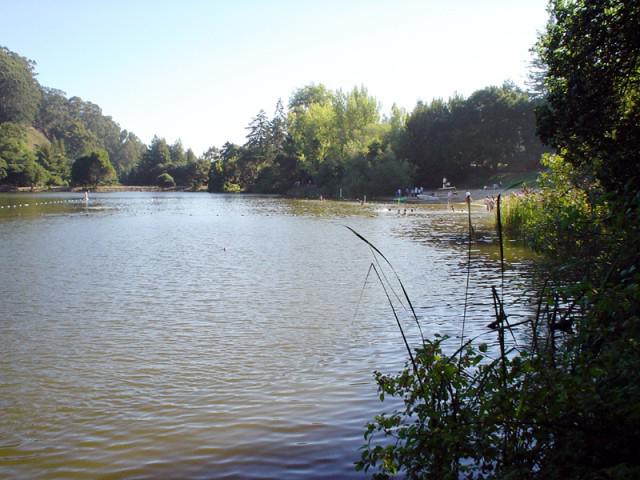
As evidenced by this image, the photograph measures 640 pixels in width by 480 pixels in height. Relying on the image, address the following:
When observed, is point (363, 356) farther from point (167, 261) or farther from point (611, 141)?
point (167, 261)

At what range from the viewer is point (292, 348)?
8.42 metres

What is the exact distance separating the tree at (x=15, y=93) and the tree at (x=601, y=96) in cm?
15839

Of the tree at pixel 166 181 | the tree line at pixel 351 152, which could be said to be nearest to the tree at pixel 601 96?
the tree line at pixel 351 152

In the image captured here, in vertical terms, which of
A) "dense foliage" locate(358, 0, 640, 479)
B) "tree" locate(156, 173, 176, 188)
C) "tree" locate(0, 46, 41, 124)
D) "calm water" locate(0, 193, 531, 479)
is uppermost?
"tree" locate(0, 46, 41, 124)

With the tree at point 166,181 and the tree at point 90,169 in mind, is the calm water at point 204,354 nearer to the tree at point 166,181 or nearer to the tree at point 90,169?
the tree at point 90,169

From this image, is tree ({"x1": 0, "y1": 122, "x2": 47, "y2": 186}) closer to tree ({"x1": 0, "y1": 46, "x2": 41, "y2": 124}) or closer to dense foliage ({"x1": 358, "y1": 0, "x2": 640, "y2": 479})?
tree ({"x1": 0, "y1": 46, "x2": 41, "y2": 124})

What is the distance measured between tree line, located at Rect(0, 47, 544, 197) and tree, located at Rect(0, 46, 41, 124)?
38553 mm

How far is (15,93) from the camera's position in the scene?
14588 centimetres

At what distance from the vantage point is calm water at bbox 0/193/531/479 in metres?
5.25

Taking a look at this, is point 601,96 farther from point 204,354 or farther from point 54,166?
point 54,166

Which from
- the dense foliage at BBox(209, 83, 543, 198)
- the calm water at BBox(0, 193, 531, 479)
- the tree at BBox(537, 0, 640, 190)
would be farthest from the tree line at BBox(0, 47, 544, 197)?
the tree at BBox(537, 0, 640, 190)

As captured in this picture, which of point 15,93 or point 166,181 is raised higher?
point 15,93

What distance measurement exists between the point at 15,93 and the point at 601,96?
530ft

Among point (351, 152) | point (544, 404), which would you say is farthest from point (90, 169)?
point (544, 404)
